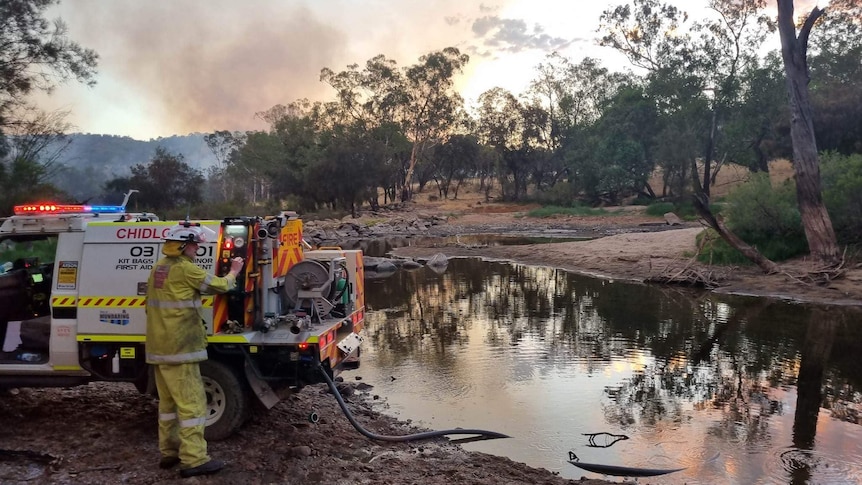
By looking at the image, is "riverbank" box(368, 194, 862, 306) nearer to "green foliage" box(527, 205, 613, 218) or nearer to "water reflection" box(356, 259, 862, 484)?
"water reflection" box(356, 259, 862, 484)

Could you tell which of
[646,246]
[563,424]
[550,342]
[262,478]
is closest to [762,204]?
[646,246]

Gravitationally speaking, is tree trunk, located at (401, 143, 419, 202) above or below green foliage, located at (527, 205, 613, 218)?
above

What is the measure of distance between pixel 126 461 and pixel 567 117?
211 ft

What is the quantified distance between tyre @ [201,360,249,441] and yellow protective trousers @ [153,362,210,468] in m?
0.42

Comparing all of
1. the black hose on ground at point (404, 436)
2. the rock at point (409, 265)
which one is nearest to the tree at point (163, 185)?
the rock at point (409, 265)

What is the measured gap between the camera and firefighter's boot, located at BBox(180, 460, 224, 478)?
5.09 meters

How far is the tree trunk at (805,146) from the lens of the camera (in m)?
17.5

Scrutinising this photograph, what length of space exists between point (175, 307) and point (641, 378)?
6853mm

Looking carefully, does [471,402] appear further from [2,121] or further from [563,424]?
[2,121]

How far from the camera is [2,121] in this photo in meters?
20.1

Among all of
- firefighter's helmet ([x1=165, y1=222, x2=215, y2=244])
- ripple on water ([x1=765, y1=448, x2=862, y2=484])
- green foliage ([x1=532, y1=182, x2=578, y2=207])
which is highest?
green foliage ([x1=532, y1=182, x2=578, y2=207])

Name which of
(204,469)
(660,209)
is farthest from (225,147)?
(204,469)

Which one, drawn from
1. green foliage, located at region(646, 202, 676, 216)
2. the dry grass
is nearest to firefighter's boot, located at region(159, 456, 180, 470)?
green foliage, located at region(646, 202, 676, 216)

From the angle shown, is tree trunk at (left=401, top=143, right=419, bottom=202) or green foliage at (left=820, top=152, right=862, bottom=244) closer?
green foliage at (left=820, top=152, right=862, bottom=244)
